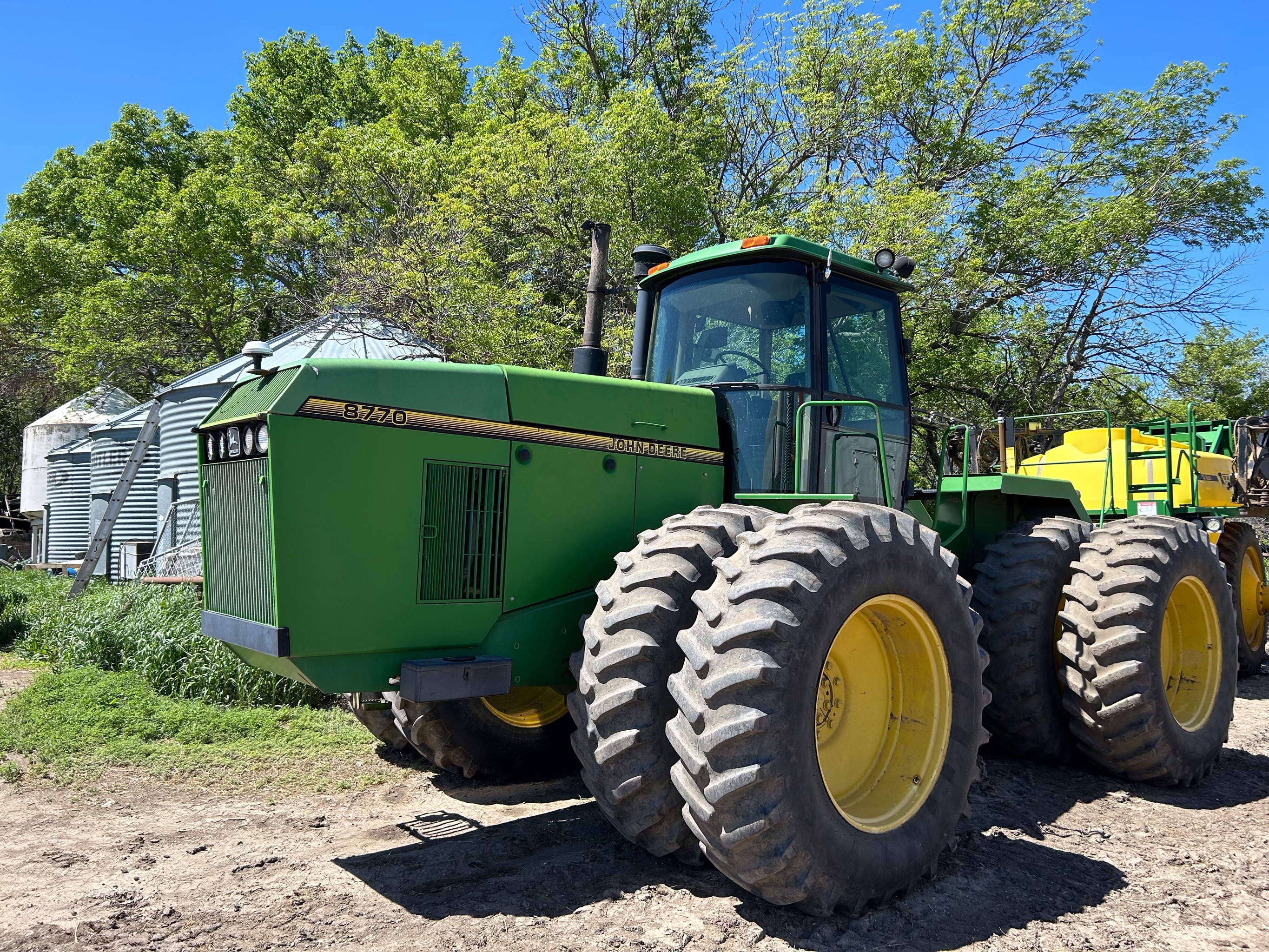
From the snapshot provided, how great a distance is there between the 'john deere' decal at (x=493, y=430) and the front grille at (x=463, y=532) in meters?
0.17

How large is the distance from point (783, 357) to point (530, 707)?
2563mm

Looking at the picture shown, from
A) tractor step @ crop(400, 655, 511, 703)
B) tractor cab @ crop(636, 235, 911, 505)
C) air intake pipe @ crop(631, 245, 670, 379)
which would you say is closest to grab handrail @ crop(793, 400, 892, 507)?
tractor cab @ crop(636, 235, 911, 505)

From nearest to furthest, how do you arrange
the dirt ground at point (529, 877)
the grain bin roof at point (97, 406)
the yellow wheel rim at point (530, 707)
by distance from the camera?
the dirt ground at point (529, 877), the yellow wheel rim at point (530, 707), the grain bin roof at point (97, 406)

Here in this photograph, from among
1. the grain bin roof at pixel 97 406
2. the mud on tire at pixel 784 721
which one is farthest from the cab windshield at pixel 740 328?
the grain bin roof at pixel 97 406

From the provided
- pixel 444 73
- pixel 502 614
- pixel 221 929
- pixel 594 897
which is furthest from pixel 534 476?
pixel 444 73

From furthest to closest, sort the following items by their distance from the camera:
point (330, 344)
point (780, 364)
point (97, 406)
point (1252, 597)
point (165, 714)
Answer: point (97, 406)
point (330, 344)
point (1252, 597)
point (165, 714)
point (780, 364)

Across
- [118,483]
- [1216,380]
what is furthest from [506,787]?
[1216,380]

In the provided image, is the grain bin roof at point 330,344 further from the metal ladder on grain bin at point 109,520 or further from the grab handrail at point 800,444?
the grab handrail at point 800,444

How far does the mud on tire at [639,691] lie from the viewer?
11.6 ft

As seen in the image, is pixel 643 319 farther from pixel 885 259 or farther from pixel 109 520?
pixel 109 520

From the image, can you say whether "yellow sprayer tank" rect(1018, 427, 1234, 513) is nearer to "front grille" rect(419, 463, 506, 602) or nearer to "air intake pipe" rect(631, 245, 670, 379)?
"air intake pipe" rect(631, 245, 670, 379)

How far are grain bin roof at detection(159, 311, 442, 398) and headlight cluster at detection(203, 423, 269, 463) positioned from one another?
11507 mm

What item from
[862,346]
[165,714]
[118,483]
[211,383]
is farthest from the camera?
[211,383]

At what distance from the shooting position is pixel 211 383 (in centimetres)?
1638
